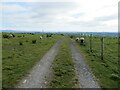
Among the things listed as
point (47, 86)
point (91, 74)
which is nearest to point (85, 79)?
point (91, 74)

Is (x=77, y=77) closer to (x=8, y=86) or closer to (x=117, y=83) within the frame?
(x=117, y=83)

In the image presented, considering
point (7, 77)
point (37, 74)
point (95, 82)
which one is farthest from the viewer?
point (37, 74)

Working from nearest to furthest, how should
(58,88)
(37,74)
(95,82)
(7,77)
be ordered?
(58,88)
(95,82)
(7,77)
(37,74)

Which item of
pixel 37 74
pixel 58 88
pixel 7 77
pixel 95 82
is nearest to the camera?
pixel 58 88

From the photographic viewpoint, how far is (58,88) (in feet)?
29.0

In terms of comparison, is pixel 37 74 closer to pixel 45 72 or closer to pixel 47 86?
pixel 45 72

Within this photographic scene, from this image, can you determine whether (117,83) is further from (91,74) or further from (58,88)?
(58,88)

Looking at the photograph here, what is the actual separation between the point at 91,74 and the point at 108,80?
1.63 m

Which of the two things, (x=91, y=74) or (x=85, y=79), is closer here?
(x=85, y=79)

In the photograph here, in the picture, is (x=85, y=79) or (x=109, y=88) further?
(x=85, y=79)

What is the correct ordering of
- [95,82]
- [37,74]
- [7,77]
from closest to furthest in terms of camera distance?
[95,82] < [7,77] < [37,74]

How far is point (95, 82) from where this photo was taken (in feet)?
32.6

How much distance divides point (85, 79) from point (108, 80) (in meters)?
1.66

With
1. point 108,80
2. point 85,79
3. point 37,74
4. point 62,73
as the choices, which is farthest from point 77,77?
point 37,74
